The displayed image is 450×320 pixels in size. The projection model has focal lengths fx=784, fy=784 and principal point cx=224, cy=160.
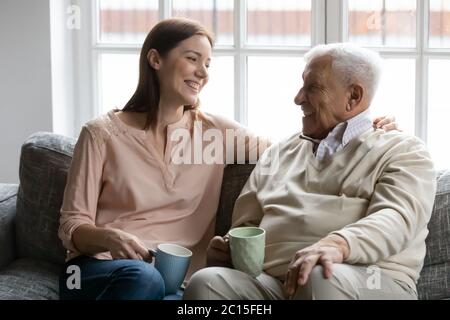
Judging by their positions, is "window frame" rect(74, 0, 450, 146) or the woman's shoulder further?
→ "window frame" rect(74, 0, 450, 146)

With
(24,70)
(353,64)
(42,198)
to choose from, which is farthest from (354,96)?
(24,70)

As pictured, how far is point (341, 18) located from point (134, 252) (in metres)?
1.29

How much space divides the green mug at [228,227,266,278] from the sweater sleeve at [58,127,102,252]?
510 mm

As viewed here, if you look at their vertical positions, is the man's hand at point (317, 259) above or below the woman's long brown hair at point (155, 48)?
below

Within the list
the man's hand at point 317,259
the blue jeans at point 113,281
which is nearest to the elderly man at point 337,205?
the man's hand at point 317,259

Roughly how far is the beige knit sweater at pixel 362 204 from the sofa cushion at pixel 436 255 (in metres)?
0.11

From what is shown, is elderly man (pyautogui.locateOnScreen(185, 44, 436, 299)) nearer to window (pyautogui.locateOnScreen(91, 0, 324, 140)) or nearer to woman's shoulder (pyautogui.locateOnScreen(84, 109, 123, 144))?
woman's shoulder (pyautogui.locateOnScreen(84, 109, 123, 144))

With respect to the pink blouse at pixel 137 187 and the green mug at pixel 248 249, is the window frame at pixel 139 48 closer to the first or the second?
the pink blouse at pixel 137 187

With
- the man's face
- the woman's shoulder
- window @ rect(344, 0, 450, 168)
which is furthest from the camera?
window @ rect(344, 0, 450, 168)

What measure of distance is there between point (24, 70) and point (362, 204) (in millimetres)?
1477

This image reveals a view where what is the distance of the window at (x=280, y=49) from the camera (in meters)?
2.87

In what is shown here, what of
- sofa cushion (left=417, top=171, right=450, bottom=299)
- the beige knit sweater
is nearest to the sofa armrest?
the beige knit sweater

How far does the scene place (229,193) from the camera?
8.02 ft

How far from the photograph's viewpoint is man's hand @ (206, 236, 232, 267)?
6.95ft
